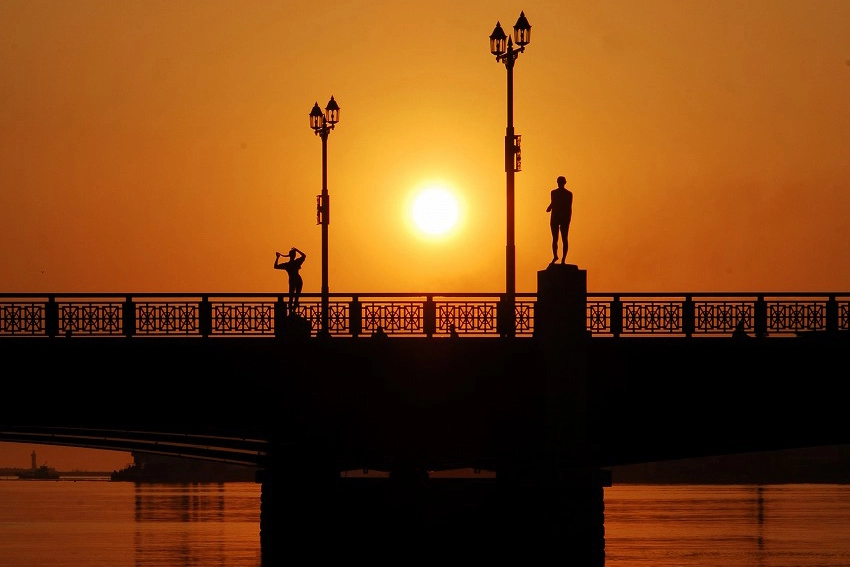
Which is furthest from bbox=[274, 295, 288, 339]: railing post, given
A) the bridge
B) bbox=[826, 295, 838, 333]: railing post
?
bbox=[826, 295, 838, 333]: railing post

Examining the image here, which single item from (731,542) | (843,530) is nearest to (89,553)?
(731,542)

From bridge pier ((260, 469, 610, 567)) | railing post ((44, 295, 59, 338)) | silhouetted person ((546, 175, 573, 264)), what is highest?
silhouetted person ((546, 175, 573, 264))

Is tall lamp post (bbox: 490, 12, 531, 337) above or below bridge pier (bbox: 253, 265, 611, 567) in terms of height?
above

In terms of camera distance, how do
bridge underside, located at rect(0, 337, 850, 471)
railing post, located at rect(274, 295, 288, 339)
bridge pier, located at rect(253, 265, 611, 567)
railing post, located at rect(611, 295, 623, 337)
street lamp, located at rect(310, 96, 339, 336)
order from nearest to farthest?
bridge pier, located at rect(253, 265, 611, 567), railing post, located at rect(611, 295, 623, 337), bridge underside, located at rect(0, 337, 850, 471), railing post, located at rect(274, 295, 288, 339), street lamp, located at rect(310, 96, 339, 336)

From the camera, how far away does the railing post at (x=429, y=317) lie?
36281 millimetres

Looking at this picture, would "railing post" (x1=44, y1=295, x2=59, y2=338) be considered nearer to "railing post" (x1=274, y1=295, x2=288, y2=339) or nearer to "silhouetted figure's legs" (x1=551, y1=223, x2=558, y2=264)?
"railing post" (x1=274, y1=295, x2=288, y2=339)

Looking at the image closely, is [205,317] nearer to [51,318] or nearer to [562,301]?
[51,318]

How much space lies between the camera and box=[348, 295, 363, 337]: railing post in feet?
120

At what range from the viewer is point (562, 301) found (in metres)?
34.7

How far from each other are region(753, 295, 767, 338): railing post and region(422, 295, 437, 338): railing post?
674cm

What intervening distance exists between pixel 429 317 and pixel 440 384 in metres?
1.48

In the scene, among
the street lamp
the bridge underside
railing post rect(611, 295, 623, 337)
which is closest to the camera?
railing post rect(611, 295, 623, 337)

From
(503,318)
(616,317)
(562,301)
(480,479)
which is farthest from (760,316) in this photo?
(480,479)

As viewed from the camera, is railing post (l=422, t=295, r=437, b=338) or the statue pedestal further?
railing post (l=422, t=295, r=437, b=338)
